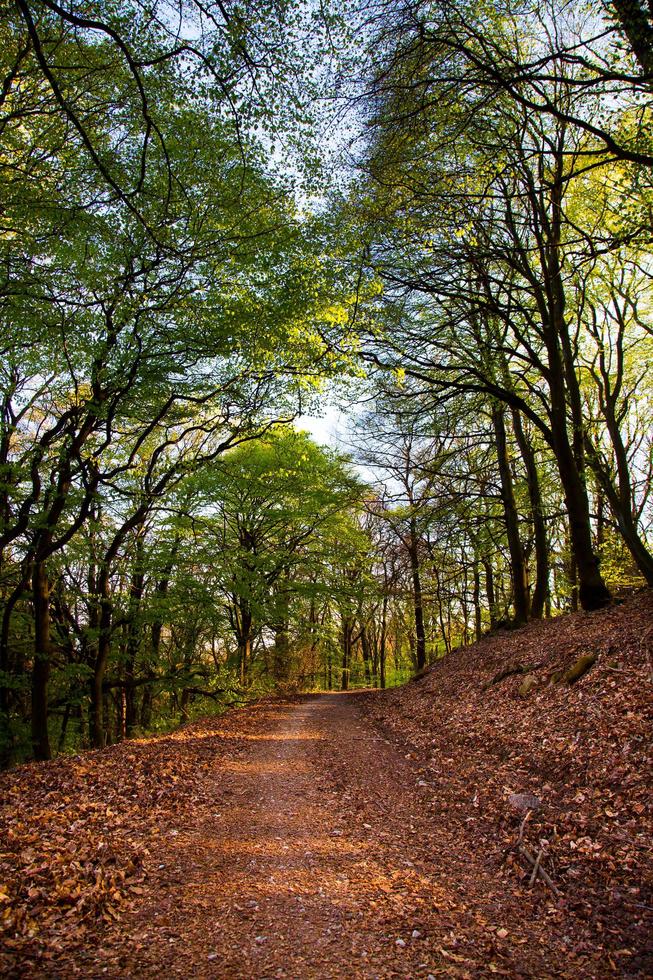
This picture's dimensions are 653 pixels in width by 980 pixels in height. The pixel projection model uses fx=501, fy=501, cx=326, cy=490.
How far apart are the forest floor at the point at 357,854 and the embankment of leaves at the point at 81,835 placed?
2cm

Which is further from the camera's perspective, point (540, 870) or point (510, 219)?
point (510, 219)

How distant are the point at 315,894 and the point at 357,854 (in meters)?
0.79

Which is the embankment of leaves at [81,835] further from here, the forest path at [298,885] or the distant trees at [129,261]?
the distant trees at [129,261]

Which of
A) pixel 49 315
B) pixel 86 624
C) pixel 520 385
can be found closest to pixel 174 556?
pixel 86 624

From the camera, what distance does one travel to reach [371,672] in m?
33.2

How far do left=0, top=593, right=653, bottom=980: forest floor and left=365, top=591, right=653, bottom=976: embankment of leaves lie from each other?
0.08 feet

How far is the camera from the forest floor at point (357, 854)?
2988 millimetres

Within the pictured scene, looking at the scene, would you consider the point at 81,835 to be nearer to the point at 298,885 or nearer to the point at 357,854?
the point at 298,885

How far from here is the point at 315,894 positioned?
3.66 meters

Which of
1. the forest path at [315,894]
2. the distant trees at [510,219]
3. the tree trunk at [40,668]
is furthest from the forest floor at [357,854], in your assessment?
the distant trees at [510,219]

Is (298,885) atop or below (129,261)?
below

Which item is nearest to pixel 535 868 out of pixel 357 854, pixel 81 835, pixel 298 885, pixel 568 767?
pixel 357 854

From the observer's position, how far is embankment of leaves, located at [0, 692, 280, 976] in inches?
122

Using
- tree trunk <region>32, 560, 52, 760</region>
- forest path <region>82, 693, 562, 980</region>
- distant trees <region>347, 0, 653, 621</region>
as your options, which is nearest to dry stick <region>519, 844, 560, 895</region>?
forest path <region>82, 693, 562, 980</region>
